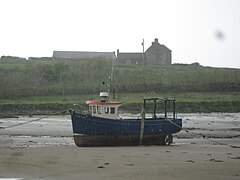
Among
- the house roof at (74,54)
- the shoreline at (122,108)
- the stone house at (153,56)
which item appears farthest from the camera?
the house roof at (74,54)

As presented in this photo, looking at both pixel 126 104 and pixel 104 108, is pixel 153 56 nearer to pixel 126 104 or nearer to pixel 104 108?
pixel 126 104

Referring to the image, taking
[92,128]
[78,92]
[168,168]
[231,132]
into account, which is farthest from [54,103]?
[168,168]

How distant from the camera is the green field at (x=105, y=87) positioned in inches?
2336

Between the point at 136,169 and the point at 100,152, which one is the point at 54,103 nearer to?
the point at 100,152

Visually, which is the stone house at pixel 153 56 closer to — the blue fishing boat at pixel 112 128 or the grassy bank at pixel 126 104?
the grassy bank at pixel 126 104

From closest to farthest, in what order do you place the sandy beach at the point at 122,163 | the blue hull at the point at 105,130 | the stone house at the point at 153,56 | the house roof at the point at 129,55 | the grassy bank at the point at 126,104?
the sandy beach at the point at 122,163 → the blue hull at the point at 105,130 → the grassy bank at the point at 126,104 → the stone house at the point at 153,56 → the house roof at the point at 129,55

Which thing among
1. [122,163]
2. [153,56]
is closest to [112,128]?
[122,163]

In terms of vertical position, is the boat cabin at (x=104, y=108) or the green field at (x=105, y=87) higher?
the green field at (x=105, y=87)

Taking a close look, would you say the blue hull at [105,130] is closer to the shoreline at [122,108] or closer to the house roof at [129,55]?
the shoreline at [122,108]

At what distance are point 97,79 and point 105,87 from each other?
53.3 feet

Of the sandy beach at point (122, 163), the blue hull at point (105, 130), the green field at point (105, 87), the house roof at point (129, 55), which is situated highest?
the house roof at point (129, 55)

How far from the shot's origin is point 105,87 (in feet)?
195

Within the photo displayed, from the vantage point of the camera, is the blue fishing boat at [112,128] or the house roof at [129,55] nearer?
the blue fishing boat at [112,128]

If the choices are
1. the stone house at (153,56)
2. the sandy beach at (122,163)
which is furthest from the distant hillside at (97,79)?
the sandy beach at (122,163)
